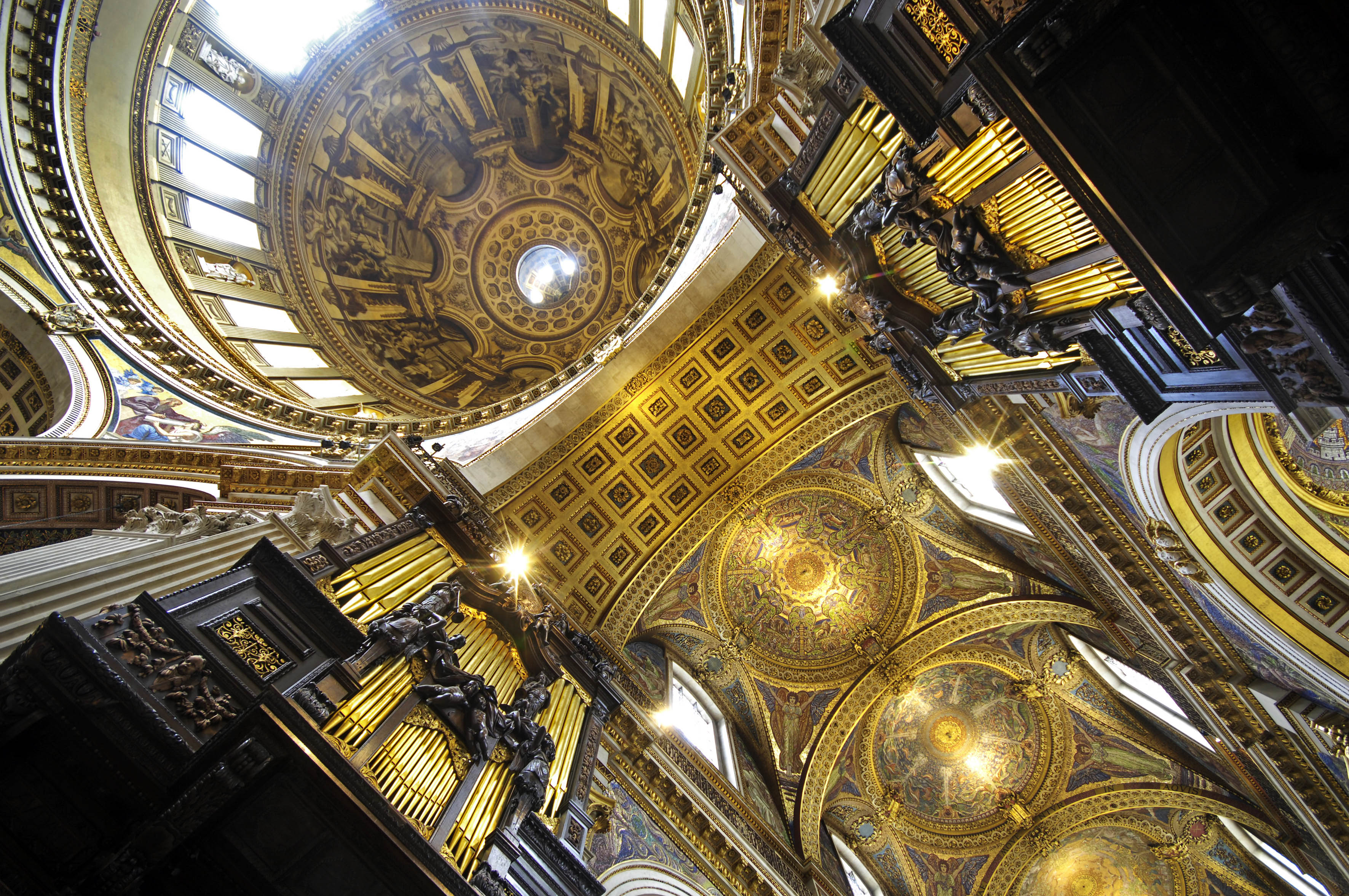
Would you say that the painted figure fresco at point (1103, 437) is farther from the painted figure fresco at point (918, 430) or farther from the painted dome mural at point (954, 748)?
the painted dome mural at point (954, 748)

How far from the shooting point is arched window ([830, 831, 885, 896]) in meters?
11.2

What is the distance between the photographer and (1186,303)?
3.11 meters

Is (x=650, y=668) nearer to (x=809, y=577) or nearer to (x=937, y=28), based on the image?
(x=809, y=577)

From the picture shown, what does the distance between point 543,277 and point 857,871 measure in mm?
16195

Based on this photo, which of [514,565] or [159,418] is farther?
[514,565]

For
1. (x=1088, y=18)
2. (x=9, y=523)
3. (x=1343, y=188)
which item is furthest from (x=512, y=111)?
(x=1343, y=188)

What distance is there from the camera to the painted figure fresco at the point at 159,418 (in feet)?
23.2

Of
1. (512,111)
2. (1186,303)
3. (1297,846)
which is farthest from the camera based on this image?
(512,111)

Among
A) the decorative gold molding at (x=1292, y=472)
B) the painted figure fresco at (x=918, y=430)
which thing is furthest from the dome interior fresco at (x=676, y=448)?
the painted figure fresco at (x=918, y=430)

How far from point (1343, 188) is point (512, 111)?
16736 mm

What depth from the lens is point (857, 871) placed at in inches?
454

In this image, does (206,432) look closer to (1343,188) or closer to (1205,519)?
(1343,188)

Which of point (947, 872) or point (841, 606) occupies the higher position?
point (841, 606)

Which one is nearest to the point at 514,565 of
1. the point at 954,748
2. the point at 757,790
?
the point at 757,790
